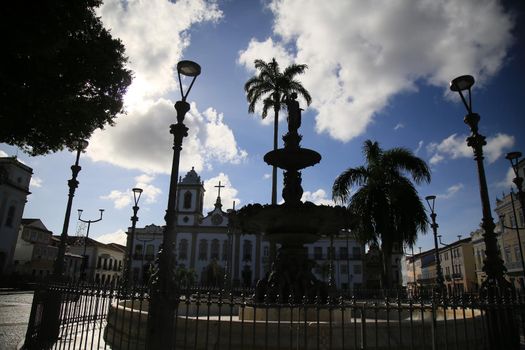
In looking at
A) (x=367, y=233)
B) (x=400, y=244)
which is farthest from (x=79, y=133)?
(x=400, y=244)

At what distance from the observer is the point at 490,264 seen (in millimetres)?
7652

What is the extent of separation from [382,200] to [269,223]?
9464 millimetres

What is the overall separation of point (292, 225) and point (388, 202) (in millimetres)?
9561

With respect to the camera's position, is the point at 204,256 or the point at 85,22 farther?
the point at 204,256

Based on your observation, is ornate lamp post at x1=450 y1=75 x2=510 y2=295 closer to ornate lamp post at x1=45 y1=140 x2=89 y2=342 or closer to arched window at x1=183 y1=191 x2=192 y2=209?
ornate lamp post at x1=45 y1=140 x2=89 y2=342

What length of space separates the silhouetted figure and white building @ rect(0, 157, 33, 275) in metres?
34.8

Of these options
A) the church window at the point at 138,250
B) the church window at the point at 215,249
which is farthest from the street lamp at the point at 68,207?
the church window at the point at 138,250

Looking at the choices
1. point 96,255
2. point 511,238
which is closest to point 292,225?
point 511,238

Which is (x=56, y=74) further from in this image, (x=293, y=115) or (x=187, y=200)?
(x=187, y=200)

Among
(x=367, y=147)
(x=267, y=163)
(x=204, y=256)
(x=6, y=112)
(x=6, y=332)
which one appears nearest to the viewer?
(x=6, y=112)

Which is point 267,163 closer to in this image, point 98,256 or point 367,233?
point 367,233

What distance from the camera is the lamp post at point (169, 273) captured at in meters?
5.40

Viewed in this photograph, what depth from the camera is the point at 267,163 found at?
934cm

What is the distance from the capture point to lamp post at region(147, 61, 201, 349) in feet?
17.7
